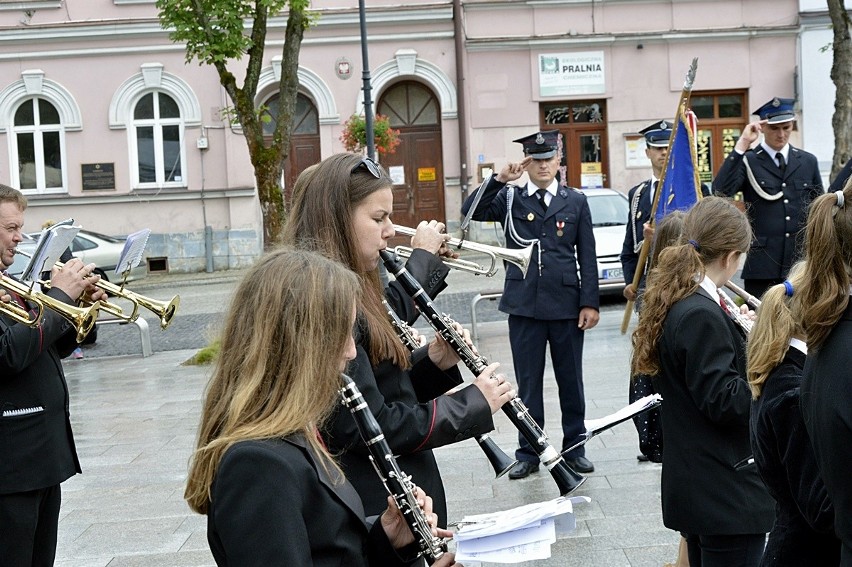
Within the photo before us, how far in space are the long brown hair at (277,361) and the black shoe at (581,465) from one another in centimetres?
442

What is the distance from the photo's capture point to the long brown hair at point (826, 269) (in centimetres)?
237

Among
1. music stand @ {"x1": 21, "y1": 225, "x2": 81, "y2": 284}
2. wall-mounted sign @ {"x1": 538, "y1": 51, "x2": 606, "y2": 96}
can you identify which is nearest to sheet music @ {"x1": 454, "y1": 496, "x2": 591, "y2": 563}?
music stand @ {"x1": 21, "y1": 225, "x2": 81, "y2": 284}

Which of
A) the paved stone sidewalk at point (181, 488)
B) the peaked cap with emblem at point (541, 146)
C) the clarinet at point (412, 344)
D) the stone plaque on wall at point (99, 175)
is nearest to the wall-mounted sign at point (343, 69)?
the stone plaque on wall at point (99, 175)

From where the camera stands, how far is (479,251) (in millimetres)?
5750

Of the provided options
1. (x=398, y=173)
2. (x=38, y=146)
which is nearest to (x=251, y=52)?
(x=398, y=173)

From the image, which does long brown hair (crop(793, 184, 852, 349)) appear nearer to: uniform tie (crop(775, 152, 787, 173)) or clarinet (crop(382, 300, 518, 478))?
clarinet (crop(382, 300, 518, 478))

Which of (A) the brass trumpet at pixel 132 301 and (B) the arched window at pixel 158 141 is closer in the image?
(A) the brass trumpet at pixel 132 301

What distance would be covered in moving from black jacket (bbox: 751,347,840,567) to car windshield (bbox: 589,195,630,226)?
39.5 ft

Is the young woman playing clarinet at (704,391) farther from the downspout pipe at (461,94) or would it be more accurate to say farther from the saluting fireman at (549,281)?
the downspout pipe at (461,94)

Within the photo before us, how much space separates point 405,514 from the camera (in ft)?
8.43

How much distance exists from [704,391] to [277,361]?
179 centimetres

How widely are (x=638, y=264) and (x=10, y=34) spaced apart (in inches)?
764

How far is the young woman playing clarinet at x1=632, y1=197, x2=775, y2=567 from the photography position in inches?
142

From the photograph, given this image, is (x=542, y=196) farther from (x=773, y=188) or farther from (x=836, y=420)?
(x=836, y=420)
